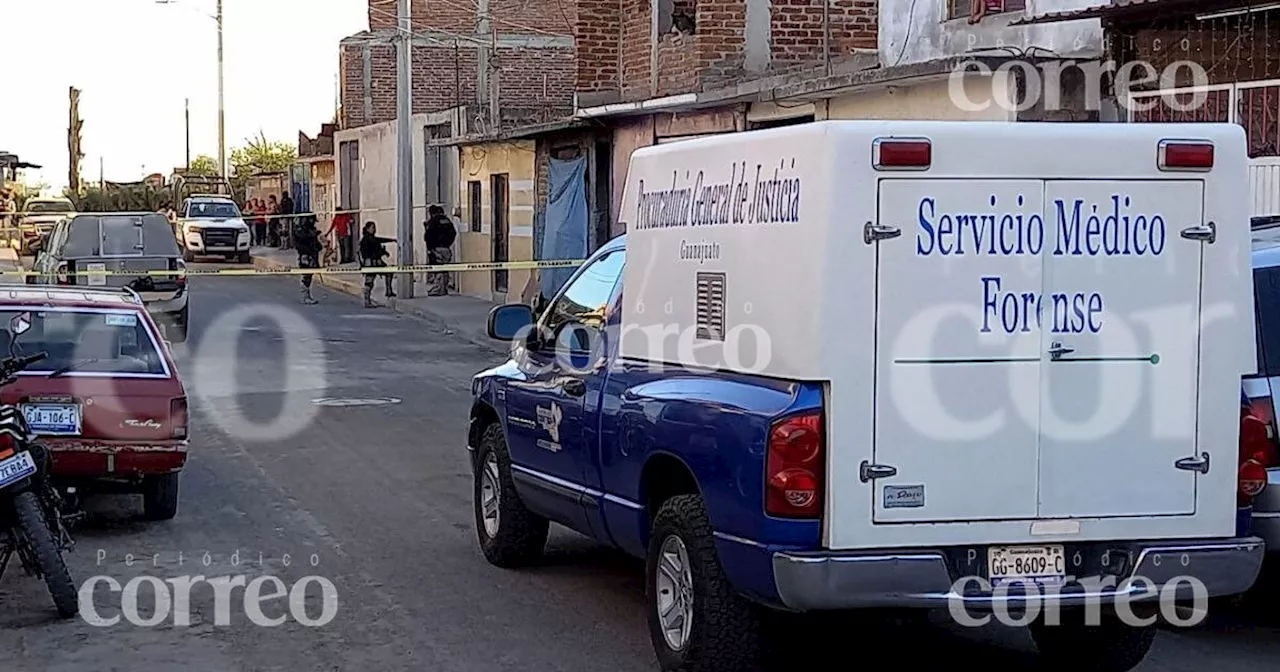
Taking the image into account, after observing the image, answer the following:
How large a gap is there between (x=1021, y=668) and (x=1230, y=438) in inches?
63.0

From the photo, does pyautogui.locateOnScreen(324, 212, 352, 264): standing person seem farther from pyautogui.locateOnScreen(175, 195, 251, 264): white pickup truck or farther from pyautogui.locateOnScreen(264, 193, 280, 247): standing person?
pyautogui.locateOnScreen(264, 193, 280, 247): standing person

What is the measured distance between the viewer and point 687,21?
23.3 meters

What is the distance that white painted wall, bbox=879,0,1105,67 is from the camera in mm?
15094

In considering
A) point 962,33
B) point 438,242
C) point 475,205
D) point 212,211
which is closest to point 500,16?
point 212,211

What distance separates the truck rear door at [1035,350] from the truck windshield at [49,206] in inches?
2004

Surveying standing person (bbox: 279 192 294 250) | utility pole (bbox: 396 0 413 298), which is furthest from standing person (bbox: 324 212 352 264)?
utility pole (bbox: 396 0 413 298)

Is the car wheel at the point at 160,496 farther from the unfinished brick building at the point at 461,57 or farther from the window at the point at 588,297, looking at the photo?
the unfinished brick building at the point at 461,57

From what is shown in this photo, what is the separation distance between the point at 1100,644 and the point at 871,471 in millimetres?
1765

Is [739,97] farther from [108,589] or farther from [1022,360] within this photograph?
[1022,360]

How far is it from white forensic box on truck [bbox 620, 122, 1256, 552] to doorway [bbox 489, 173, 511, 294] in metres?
25.6

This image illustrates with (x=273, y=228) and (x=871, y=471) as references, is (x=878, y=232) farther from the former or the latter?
(x=273, y=228)

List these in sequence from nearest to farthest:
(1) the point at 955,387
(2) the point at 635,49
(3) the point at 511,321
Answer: (1) the point at 955,387 → (3) the point at 511,321 → (2) the point at 635,49

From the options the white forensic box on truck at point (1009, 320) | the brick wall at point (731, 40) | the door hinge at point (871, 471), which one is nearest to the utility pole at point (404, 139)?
the brick wall at point (731, 40)

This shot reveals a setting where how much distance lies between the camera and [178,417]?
10.4 m
